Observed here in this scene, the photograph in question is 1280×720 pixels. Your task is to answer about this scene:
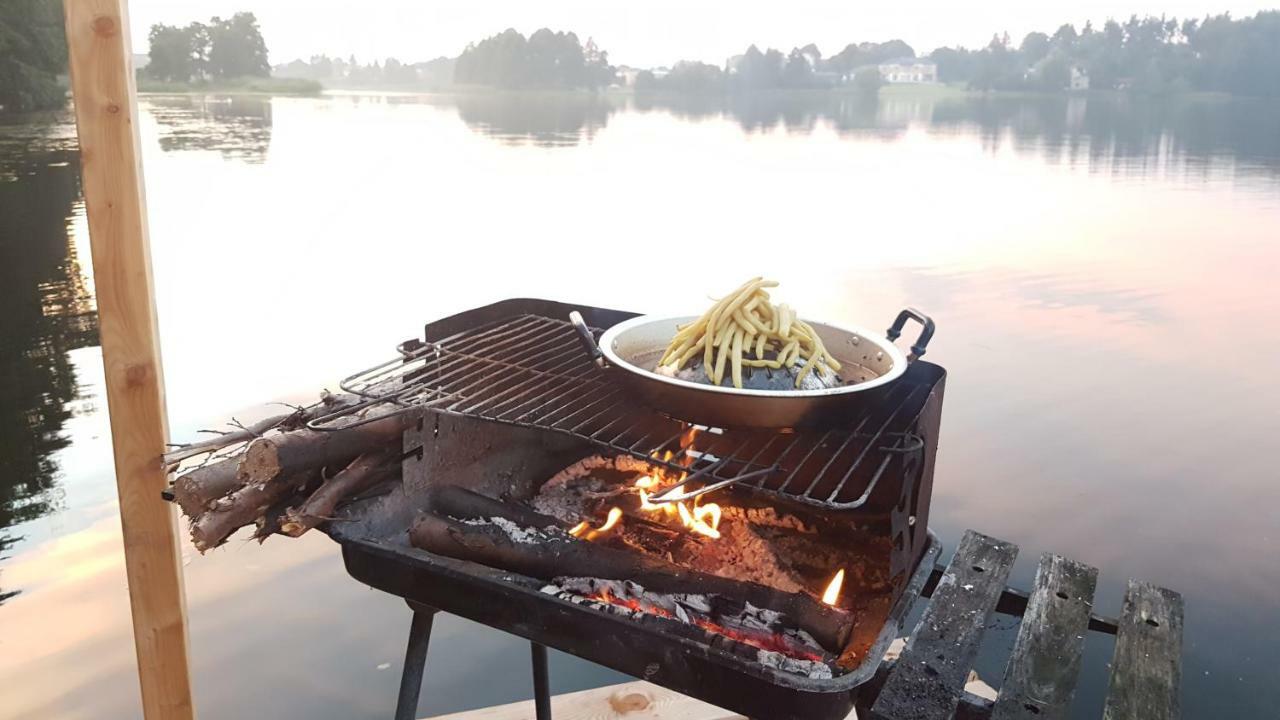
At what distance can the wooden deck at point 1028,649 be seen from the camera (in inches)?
64.2

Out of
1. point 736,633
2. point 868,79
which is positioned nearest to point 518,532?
point 736,633

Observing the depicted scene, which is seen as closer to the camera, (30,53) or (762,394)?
(762,394)

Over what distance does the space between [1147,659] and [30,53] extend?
6867 millimetres

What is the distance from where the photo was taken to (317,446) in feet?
6.13

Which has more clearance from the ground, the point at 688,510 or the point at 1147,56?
the point at 1147,56

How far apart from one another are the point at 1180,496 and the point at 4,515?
6.49 metres

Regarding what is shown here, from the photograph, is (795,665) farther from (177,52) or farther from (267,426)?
(177,52)

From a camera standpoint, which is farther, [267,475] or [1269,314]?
[1269,314]

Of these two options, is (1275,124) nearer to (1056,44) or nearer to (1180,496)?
(1056,44)

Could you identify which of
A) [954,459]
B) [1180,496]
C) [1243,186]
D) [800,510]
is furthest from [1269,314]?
[800,510]

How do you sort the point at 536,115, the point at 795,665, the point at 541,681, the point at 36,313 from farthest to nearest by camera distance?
the point at 536,115 → the point at 36,313 → the point at 541,681 → the point at 795,665

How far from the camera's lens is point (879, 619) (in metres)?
1.92

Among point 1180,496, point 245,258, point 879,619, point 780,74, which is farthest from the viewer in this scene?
point 780,74

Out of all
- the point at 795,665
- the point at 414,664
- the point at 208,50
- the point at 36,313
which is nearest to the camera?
the point at 795,665
